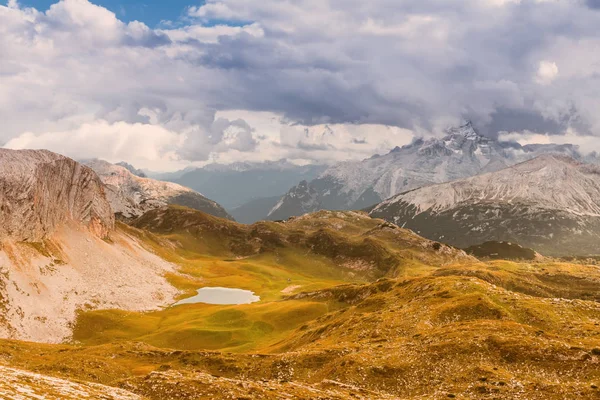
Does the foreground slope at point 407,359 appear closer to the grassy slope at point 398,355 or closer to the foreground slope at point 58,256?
the grassy slope at point 398,355

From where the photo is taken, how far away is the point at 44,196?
5231 inches

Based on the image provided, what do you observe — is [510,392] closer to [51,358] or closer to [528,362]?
[528,362]

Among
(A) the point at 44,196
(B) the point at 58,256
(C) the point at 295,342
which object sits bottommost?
(C) the point at 295,342

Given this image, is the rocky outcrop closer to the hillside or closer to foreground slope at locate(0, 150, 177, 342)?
foreground slope at locate(0, 150, 177, 342)

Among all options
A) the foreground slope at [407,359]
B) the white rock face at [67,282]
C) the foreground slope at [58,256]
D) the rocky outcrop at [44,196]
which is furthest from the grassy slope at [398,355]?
the rocky outcrop at [44,196]

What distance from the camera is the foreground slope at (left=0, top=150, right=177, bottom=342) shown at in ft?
311

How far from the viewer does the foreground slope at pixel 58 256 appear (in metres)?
94.8

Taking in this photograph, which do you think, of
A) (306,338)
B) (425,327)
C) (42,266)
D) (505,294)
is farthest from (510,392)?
(42,266)

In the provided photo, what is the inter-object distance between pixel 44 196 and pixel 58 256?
2195cm

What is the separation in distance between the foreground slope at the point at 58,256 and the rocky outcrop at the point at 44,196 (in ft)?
0.96

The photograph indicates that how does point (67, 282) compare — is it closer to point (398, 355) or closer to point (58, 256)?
point (58, 256)

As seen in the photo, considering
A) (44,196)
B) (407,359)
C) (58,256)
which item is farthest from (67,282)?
(407,359)

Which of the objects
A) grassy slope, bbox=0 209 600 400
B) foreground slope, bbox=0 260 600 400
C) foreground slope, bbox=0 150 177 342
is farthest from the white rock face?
foreground slope, bbox=0 260 600 400

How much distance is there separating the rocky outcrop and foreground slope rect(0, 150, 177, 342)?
29 centimetres
